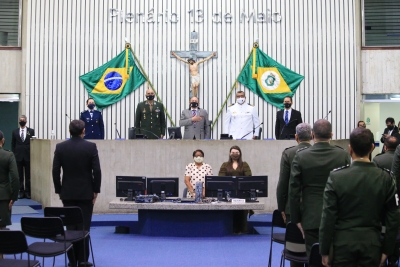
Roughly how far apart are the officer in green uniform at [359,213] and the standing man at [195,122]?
7.29 meters

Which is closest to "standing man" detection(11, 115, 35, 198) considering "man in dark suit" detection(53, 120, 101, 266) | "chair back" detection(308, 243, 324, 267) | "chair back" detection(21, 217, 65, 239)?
"man in dark suit" detection(53, 120, 101, 266)

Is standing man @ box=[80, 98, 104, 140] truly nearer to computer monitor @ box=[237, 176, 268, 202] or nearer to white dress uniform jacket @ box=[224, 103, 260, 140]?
white dress uniform jacket @ box=[224, 103, 260, 140]

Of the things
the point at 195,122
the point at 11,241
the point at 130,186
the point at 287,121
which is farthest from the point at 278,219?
the point at 287,121

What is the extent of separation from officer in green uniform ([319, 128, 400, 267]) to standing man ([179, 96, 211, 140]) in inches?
287

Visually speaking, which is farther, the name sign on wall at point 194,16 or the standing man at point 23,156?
the name sign on wall at point 194,16

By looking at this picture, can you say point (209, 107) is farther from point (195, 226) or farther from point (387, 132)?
point (195, 226)

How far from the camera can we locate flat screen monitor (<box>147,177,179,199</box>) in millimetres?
9172

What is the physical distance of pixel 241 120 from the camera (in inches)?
457

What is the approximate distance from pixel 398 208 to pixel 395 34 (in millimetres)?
11612

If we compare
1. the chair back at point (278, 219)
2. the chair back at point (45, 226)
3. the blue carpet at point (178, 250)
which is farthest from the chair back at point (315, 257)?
the blue carpet at point (178, 250)

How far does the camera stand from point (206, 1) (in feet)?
47.2

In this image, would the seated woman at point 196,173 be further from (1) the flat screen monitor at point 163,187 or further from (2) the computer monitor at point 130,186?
(2) the computer monitor at point 130,186

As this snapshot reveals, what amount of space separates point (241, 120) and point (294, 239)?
6.16 metres

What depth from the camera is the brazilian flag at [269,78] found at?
14.3 metres
